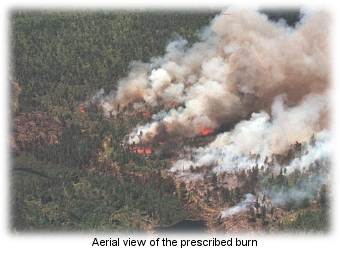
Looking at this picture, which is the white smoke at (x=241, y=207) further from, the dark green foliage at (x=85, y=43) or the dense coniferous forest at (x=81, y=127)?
the dark green foliage at (x=85, y=43)

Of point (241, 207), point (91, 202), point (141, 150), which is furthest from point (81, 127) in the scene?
point (241, 207)

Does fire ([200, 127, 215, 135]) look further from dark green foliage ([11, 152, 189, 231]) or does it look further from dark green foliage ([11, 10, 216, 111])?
dark green foliage ([11, 10, 216, 111])

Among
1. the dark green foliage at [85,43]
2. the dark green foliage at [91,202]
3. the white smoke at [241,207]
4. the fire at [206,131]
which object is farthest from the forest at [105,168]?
the fire at [206,131]

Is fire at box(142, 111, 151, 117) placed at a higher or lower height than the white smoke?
higher

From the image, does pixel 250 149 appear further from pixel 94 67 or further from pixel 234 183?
pixel 94 67

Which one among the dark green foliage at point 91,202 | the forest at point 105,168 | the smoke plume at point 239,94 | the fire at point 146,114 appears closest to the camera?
the dark green foliage at point 91,202

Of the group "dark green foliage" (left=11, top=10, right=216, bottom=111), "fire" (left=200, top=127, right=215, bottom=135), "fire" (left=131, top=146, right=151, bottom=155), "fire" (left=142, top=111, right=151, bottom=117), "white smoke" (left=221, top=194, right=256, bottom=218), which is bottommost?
"white smoke" (left=221, top=194, right=256, bottom=218)

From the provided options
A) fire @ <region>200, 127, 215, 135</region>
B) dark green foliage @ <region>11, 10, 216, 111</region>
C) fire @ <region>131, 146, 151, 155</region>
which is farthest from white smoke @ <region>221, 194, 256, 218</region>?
dark green foliage @ <region>11, 10, 216, 111</region>

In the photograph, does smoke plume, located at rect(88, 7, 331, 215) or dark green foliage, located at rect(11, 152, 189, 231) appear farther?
smoke plume, located at rect(88, 7, 331, 215)

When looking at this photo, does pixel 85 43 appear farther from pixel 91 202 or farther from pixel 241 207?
pixel 241 207
